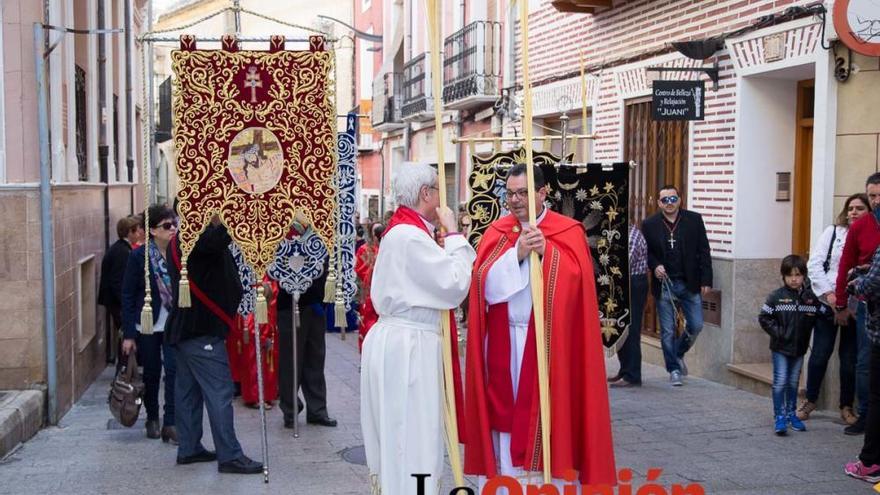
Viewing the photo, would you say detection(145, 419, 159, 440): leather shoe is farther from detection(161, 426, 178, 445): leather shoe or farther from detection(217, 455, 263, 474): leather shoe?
detection(217, 455, 263, 474): leather shoe

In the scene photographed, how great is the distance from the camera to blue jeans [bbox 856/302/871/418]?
761 cm

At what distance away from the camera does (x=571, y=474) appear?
16.5 feet

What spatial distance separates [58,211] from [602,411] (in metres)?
5.34

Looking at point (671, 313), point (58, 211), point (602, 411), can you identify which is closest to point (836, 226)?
point (671, 313)

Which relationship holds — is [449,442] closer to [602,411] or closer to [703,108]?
[602,411]

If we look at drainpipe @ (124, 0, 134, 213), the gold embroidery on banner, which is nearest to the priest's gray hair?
the gold embroidery on banner

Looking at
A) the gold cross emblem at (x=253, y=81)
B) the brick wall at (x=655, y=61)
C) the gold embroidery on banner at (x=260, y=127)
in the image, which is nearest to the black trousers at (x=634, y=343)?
the brick wall at (x=655, y=61)

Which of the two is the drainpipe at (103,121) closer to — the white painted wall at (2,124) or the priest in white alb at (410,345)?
the white painted wall at (2,124)

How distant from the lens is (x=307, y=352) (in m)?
8.45

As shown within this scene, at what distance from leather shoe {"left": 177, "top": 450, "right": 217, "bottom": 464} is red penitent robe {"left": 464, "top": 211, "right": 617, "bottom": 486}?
2475mm

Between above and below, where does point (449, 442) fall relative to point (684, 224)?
below

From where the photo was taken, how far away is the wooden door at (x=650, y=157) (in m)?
11.1

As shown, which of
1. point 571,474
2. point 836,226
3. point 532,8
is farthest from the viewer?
point 532,8

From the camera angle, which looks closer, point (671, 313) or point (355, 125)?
point (355, 125)
